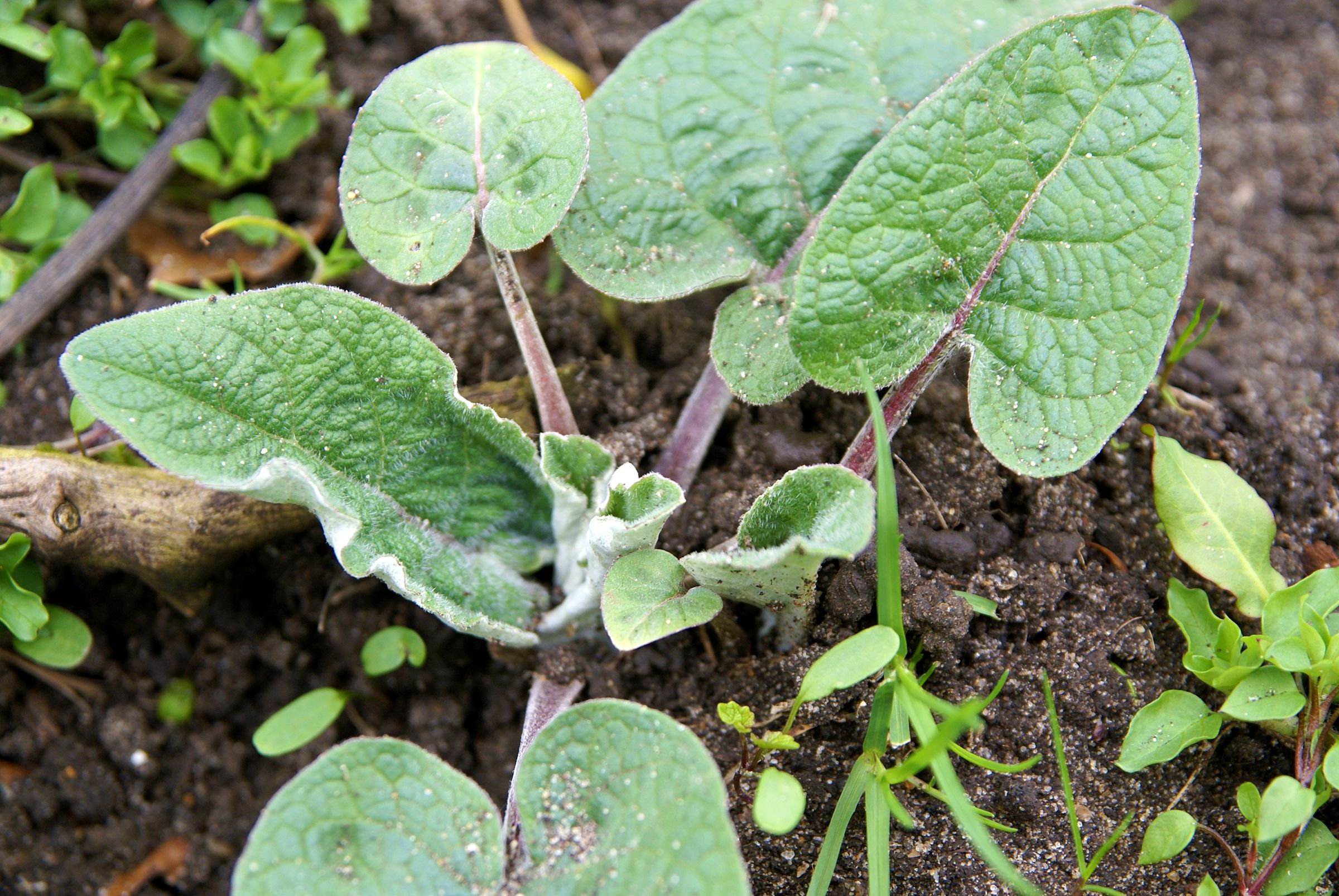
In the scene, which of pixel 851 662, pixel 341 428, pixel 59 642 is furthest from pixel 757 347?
pixel 59 642

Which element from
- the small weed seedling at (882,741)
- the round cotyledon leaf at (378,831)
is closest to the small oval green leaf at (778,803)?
the small weed seedling at (882,741)

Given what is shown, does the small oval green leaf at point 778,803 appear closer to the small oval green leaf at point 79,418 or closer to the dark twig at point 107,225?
the small oval green leaf at point 79,418

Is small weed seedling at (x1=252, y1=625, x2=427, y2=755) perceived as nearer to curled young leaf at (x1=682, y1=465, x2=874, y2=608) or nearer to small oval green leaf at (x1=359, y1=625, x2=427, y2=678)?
small oval green leaf at (x1=359, y1=625, x2=427, y2=678)

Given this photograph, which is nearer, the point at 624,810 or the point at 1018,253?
the point at 624,810

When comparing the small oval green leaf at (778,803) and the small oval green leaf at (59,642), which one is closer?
the small oval green leaf at (778,803)

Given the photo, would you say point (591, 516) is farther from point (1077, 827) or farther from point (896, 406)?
point (1077, 827)

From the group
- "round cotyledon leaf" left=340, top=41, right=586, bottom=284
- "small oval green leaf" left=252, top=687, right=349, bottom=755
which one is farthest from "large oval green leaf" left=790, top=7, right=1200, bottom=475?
"small oval green leaf" left=252, top=687, right=349, bottom=755
